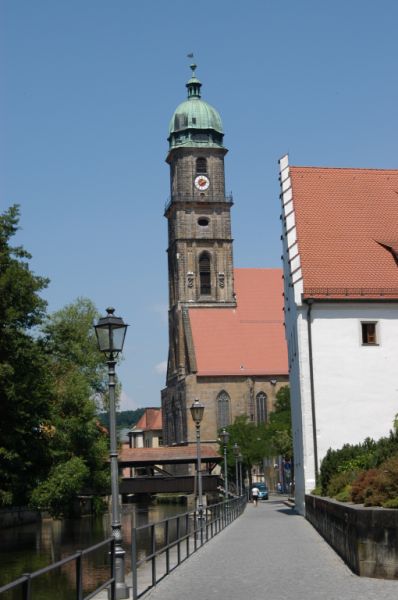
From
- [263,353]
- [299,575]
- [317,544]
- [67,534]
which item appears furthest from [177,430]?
[299,575]

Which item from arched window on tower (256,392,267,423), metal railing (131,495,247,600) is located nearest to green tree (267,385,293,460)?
arched window on tower (256,392,267,423)

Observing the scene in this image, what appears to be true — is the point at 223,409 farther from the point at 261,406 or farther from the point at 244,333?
the point at 244,333

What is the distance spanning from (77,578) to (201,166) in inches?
3681

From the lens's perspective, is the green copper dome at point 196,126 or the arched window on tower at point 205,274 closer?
the arched window on tower at point 205,274

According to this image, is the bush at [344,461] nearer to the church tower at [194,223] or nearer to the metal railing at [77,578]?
the metal railing at [77,578]

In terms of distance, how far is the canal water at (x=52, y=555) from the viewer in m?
8.38

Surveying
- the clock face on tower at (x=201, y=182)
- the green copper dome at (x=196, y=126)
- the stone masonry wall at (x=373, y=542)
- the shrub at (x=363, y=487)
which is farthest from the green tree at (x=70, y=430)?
the green copper dome at (x=196, y=126)

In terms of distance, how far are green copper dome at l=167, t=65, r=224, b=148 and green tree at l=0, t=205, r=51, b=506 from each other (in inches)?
2695

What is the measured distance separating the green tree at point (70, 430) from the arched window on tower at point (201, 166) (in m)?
44.5

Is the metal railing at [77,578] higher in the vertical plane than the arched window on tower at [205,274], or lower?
lower

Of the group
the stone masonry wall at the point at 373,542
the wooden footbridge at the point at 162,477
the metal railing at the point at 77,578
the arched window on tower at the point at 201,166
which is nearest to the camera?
the metal railing at the point at 77,578

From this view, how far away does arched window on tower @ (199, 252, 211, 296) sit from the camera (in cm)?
9731

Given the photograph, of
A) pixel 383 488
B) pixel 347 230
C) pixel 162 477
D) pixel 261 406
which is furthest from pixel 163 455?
pixel 383 488

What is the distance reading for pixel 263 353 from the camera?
9569cm
